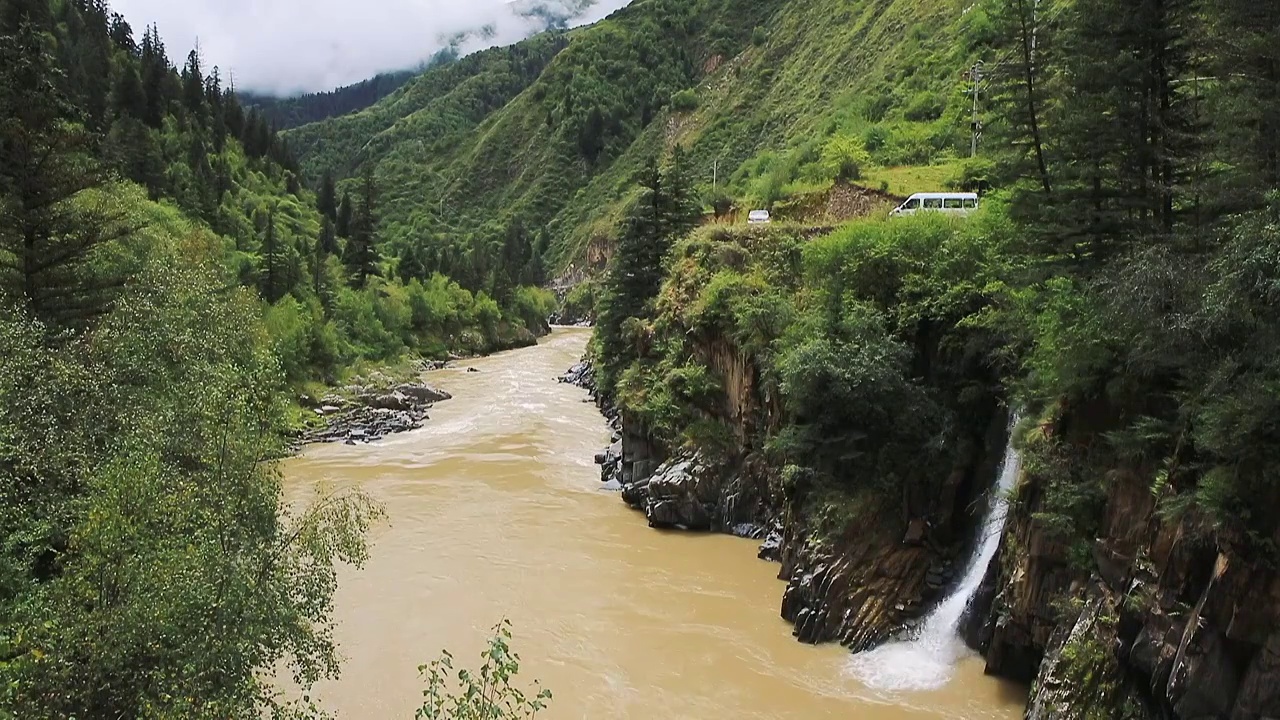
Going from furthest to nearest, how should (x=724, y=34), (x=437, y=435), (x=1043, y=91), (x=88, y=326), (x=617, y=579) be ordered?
1. (x=724, y=34)
2. (x=437, y=435)
3. (x=617, y=579)
4. (x=88, y=326)
5. (x=1043, y=91)

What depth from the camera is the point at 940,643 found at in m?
16.3

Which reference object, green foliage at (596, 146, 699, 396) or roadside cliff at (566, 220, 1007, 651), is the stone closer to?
roadside cliff at (566, 220, 1007, 651)

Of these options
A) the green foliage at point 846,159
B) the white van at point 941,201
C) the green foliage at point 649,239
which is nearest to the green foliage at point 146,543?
the white van at point 941,201

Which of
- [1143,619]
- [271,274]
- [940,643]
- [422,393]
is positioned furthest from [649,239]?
[1143,619]

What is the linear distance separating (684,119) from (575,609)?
382 feet

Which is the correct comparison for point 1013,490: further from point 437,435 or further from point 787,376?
point 437,435

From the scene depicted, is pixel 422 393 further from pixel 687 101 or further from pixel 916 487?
pixel 687 101

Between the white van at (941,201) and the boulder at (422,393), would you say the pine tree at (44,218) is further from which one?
the boulder at (422,393)

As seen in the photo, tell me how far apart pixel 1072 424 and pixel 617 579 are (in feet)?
41.0

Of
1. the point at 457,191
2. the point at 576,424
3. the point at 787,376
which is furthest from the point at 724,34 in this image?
the point at 787,376

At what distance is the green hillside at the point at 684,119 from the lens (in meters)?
52.9

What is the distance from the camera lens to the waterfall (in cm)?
1568

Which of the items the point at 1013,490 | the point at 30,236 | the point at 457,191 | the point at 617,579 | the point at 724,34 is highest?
the point at 724,34

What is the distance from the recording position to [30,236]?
1922 cm
